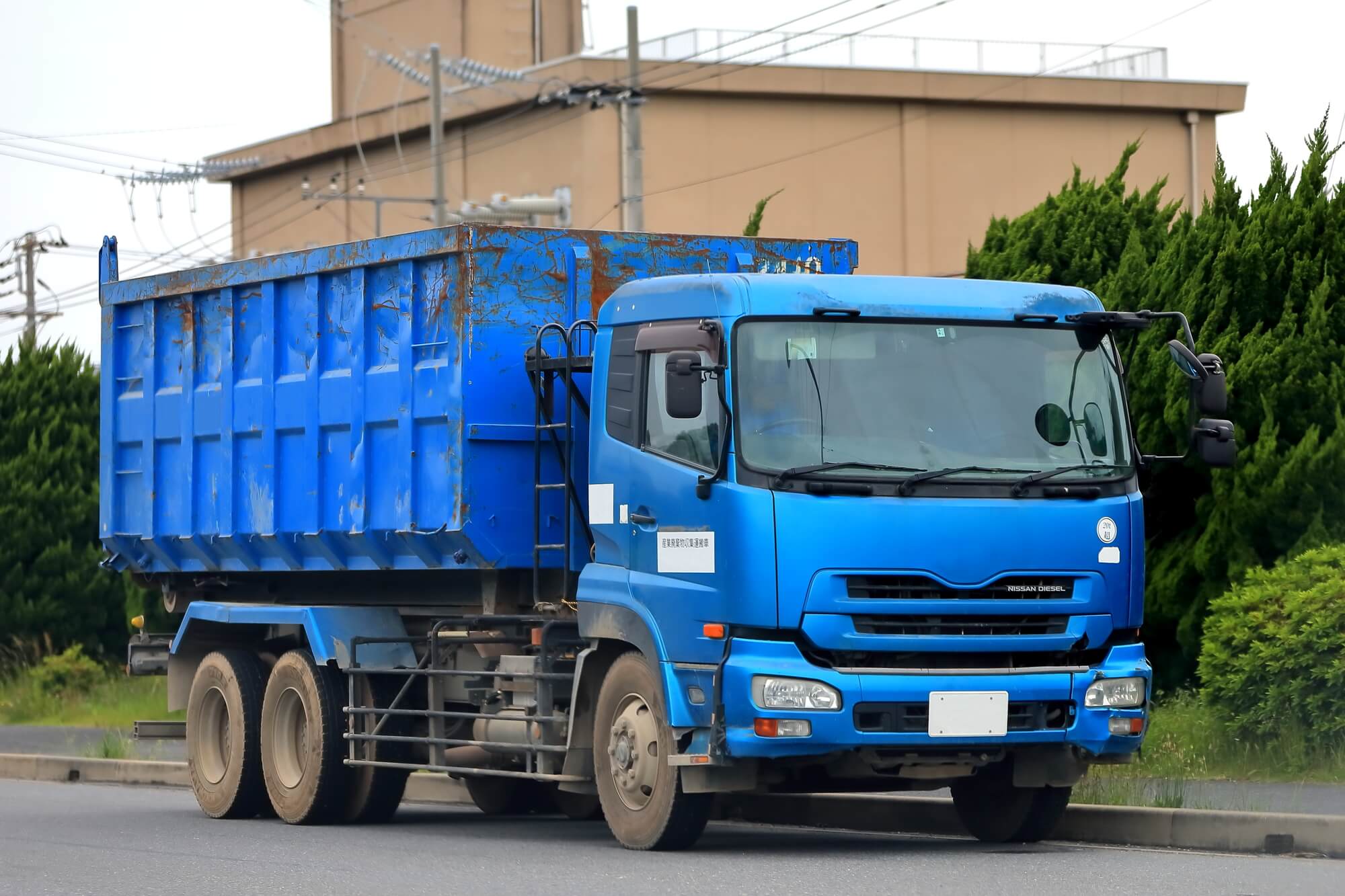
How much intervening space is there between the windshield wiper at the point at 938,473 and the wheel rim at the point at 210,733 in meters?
6.39

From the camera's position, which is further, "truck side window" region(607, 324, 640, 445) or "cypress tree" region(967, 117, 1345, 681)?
"cypress tree" region(967, 117, 1345, 681)

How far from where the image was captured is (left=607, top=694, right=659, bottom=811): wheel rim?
11.5m

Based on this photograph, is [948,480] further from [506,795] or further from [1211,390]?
[506,795]

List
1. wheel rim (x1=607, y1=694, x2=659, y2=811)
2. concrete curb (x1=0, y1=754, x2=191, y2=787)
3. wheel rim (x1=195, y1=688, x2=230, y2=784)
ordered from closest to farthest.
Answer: wheel rim (x1=607, y1=694, x2=659, y2=811) < wheel rim (x1=195, y1=688, x2=230, y2=784) < concrete curb (x1=0, y1=754, x2=191, y2=787)

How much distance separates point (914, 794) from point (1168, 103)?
154 feet

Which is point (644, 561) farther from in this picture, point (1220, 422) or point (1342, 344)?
point (1342, 344)

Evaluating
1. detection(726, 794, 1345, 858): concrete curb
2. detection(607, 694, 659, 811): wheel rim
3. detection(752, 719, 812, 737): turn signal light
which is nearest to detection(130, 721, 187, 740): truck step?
detection(726, 794, 1345, 858): concrete curb

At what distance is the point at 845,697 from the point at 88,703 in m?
17.2

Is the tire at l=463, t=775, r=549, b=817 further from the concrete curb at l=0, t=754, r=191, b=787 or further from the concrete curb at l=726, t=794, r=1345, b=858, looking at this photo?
the concrete curb at l=0, t=754, r=191, b=787

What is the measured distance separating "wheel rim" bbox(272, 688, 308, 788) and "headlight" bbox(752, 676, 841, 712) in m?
4.78

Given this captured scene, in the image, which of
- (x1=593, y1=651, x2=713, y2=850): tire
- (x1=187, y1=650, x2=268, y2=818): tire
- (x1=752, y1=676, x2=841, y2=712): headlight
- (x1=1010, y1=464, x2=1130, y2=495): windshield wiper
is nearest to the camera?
(x1=752, y1=676, x2=841, y2=712): headlight

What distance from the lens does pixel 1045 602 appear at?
11.1 meters

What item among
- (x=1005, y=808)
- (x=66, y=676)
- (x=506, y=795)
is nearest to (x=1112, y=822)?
(x=1005, y=808)

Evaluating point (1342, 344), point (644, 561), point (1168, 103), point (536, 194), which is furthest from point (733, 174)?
point (644, 561)
